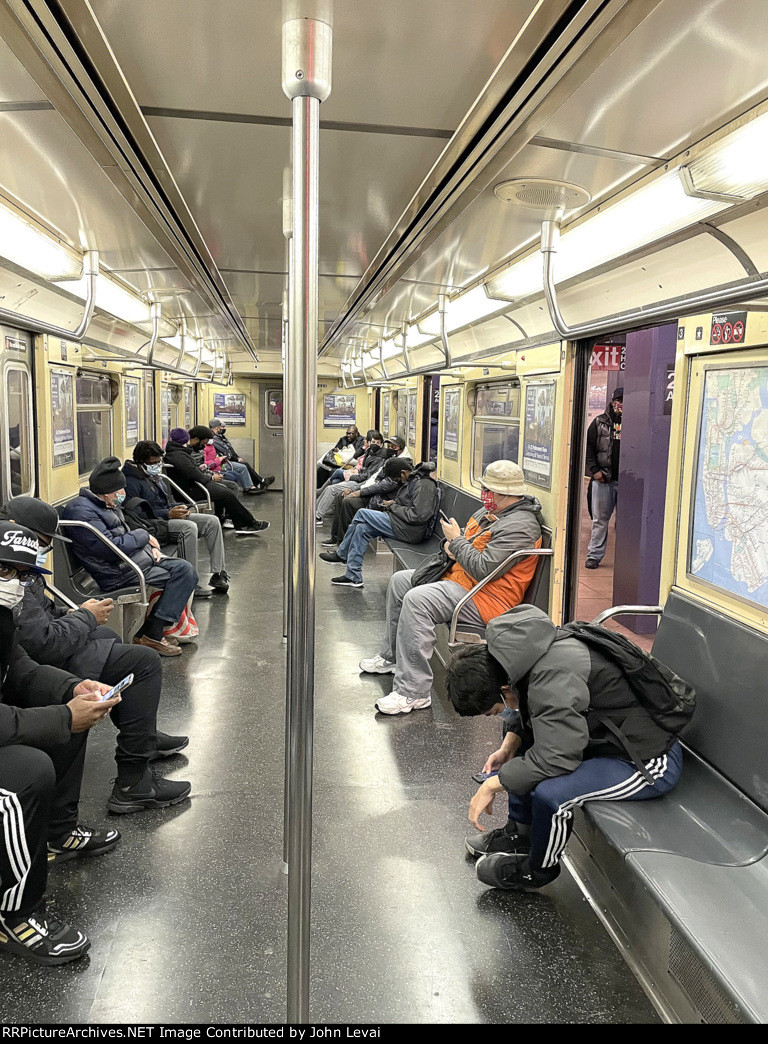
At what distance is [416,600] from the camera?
15.2 ft

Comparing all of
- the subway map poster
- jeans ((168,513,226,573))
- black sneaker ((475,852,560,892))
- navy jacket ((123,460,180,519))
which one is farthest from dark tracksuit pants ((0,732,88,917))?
navy jacket ((123,460,180,519))

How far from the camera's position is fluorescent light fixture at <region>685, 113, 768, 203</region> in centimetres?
226

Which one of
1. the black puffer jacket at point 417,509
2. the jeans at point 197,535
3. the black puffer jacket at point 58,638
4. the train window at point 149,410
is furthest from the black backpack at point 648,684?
the train window at point 149,410

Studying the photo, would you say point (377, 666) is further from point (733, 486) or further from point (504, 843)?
point (733, 486)

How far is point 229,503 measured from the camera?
1038cm

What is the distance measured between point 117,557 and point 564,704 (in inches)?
149

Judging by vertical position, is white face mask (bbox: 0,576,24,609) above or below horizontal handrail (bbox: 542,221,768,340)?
below

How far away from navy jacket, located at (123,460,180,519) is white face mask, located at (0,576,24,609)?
4.16m

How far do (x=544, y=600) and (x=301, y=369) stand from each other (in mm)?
3726

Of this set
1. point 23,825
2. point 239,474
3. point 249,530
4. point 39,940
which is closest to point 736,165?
point 23,825

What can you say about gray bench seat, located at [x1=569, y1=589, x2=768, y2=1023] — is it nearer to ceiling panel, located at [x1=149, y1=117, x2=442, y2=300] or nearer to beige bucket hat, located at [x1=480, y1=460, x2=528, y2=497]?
beige bucket hat, located at [x1=480, y1=460, x2=528, y2=497]

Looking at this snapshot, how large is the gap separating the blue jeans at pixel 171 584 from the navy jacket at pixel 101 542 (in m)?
0.12

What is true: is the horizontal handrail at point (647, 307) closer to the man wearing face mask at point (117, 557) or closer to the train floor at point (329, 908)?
the train floor at point (329, 908)
